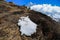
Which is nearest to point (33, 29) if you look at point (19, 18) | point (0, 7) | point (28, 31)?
point (28, 31)

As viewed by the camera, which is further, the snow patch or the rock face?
the snow patch

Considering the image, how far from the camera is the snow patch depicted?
5211mm

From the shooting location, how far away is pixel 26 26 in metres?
5.27

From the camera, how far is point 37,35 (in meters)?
5.38

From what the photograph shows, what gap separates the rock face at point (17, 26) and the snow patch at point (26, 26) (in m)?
0.11

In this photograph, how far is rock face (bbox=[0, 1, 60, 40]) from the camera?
4.92 metres

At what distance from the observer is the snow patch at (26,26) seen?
5211 mm

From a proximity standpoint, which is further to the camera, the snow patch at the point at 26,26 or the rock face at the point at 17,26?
the snow patch at the point at 26,26

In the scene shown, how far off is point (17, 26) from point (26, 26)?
0.93 feet

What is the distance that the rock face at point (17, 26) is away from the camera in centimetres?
492

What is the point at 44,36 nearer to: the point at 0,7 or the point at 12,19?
the point at 12,19

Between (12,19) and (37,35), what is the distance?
0.97 metres

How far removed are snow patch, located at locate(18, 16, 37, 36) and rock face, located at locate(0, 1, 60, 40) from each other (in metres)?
0.11

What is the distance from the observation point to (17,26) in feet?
17.2
